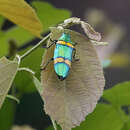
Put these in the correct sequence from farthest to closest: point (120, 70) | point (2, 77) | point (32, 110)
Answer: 1. point (120, 70)
2. point (32, 110)
3. point (2, 77)

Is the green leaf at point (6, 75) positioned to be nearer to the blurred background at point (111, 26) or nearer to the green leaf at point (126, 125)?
the green leaf at point (126, 125)

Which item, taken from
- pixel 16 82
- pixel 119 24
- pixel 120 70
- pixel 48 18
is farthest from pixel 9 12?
pixel 119 24

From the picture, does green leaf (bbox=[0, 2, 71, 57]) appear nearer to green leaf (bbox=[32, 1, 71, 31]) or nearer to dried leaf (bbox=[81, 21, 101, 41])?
green leaf (bbox=[32, 1, 71, 31])

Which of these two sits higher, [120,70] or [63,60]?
[63,60]

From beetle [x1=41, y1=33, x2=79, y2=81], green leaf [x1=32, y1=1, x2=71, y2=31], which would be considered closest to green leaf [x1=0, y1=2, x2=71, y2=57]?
green leaf [x1=32, y1=1, x2=71, y2=31]

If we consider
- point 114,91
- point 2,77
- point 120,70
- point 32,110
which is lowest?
point 120,70

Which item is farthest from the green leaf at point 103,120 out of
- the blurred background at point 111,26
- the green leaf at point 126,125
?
the blurred background at point 111,26

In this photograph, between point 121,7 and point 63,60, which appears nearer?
point 63,60

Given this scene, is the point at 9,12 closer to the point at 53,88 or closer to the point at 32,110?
the point at 53,88
